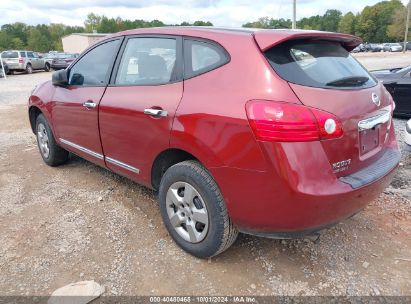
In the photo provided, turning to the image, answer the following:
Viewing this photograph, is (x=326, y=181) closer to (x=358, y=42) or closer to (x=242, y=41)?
(x=242, y=41)

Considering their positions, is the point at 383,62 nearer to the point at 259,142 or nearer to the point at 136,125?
the point at 136,125

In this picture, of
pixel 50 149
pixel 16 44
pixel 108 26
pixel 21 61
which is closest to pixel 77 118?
pixel 50 149

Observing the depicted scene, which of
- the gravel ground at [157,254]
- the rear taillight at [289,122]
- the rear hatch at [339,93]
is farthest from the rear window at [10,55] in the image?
the rear taillight at [289,122]

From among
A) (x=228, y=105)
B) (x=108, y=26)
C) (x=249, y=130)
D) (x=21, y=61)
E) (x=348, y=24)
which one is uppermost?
(x=108, y=26)

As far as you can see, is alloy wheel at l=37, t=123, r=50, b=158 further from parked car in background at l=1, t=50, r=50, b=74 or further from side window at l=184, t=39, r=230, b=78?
parked car in background at l=1, t=50, r=50, b=74

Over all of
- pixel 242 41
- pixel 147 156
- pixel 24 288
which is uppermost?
pixel 242 41

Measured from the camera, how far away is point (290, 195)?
2.26 m

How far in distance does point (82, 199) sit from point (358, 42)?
3086 millimetres

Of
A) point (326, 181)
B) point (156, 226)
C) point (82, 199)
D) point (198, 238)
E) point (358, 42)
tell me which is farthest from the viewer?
point (82, 199)

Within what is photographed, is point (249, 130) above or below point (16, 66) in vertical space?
below

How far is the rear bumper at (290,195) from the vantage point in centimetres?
224

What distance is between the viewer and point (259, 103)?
7.59 feet

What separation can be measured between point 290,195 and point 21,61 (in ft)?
92.8

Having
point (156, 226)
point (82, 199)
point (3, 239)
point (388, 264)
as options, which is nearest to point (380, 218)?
point (388, 264)
